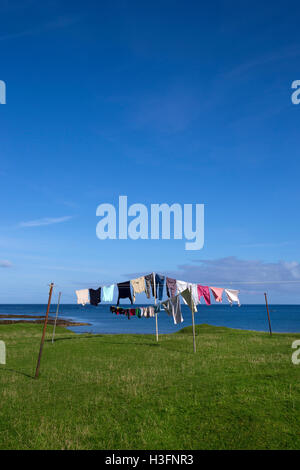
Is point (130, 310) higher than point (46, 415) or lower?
higher

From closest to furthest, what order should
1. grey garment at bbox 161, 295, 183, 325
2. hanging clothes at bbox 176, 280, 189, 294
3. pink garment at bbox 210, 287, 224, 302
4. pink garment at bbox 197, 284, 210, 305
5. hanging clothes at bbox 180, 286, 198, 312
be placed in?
hanging clothes at bbox 180, 286, 198, 312, grey garment at bbox 161, 295, 183, 325, pink garment at bbox 197, 284, 210, 305, pink garment at bbox 210, 287, 224, 302, hanging clothes at bbox 176, 280, 189, 294

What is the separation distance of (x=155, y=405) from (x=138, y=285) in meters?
17.2

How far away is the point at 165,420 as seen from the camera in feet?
33.4

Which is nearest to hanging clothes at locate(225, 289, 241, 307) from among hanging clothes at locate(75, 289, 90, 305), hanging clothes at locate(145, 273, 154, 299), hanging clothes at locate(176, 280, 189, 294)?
hanging clothes at locate(176, 280, 189, 294)

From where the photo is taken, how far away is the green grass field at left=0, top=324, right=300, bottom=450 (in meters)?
9.10

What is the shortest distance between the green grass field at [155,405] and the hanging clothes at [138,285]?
29.5 feet

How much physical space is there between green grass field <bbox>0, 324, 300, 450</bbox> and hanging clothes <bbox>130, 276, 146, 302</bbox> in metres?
9.00

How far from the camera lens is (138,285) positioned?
1124 inches

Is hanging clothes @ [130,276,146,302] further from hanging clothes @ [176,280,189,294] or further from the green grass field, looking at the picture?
the green grass field

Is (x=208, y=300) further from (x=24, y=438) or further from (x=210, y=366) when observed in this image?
(x=24, y=438)

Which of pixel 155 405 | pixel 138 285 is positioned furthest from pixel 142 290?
pixel 155 405
